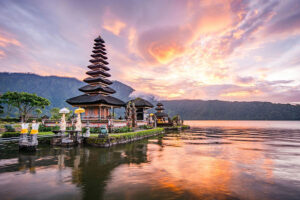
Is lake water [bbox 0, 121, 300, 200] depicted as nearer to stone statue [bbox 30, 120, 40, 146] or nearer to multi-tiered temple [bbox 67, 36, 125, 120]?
stone statue [bbox 30, 120, 40, 146]

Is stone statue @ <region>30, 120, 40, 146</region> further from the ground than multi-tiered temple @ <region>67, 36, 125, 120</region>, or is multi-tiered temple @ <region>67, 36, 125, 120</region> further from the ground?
multi-tiered temple @ <region>67, 36, 125, 120</region>

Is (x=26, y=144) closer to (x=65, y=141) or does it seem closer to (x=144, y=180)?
(x=65, y=141)

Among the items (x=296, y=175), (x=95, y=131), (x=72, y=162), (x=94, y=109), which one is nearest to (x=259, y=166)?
(x=296, y=175)

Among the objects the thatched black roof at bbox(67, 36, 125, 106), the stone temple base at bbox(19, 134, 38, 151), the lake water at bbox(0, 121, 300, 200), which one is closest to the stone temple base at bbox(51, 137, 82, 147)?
the stone temple base at bbox(19, 134, 38, 151)

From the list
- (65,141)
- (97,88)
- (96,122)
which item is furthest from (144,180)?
(97,88)

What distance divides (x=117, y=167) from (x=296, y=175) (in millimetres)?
11278

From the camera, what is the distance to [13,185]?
8148 millimetres

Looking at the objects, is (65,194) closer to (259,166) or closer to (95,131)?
(259,166)


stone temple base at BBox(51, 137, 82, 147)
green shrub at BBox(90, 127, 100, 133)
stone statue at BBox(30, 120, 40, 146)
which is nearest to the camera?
stone statue at BBox(30, 120, 40, 146)

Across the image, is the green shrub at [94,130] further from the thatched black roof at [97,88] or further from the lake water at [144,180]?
the lake water at [144,180]

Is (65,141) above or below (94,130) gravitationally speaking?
below

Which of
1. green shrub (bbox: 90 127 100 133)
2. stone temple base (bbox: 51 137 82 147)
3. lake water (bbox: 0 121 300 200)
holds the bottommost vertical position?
lake water (bbox: 0 121 300 200)

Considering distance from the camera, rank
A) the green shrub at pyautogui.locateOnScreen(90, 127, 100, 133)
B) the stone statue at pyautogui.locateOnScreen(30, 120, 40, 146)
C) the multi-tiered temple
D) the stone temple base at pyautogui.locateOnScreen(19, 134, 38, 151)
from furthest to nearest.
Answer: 1. the multi-tiered temple
2. the green shrub at pyautogui.locateOnScreen(90, 127, 100, 133)
3. the stone temple base at pyautogui.locateOnScreen(19, 134, 38, 151)
4. the stone statue at pyautogui.locateOnScreen(30, 120, 40, 146)

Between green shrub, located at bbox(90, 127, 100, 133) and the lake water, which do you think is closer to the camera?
the lake water
